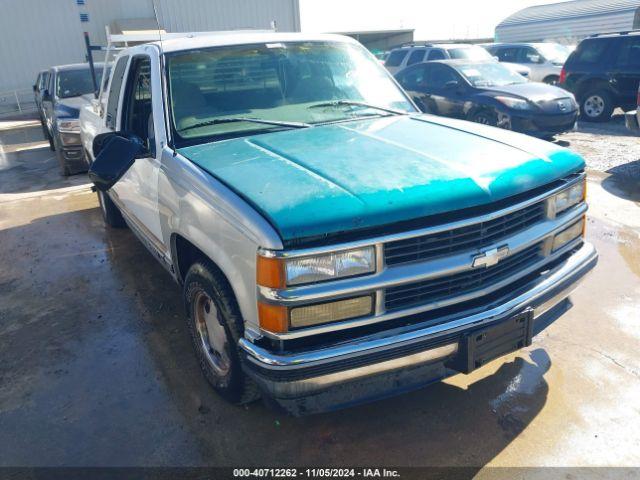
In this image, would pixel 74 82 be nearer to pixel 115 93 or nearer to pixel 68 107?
pixel 68 107

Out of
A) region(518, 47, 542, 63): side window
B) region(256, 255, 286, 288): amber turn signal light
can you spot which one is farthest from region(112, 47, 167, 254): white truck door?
region(518, 47, 542, 63): side window

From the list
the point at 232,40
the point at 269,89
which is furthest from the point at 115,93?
the point at 269,89

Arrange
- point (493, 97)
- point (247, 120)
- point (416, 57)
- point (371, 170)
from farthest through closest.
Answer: point (416, 57), point (493, 97), point (247, 120), point (371, 170)

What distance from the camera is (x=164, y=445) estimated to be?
2.78m

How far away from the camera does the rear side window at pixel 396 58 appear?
45.9 feet

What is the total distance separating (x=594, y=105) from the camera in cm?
1195

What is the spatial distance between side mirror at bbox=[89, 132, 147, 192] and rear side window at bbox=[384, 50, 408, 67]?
12076 mm

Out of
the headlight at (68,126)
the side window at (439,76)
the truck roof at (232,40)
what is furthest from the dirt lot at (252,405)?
the side window at (439,76)

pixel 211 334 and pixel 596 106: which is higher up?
pixel 211 334

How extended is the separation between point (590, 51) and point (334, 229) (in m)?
12.3

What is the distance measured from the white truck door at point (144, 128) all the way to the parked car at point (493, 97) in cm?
559

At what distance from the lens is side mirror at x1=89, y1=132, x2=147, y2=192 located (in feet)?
9.74

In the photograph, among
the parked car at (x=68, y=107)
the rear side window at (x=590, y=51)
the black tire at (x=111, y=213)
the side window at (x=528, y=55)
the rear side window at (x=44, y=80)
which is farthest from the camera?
the side window at (x=528, y=55)

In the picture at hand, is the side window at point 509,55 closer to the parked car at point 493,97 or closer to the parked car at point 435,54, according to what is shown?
the parked car at point 435,54
